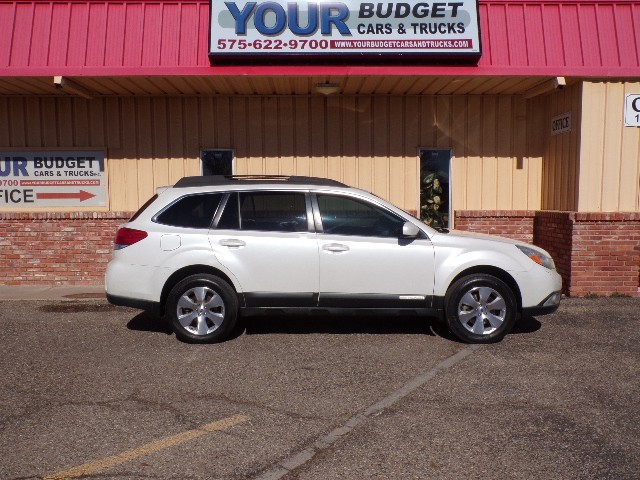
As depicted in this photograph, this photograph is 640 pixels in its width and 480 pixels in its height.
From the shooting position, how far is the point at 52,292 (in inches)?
399

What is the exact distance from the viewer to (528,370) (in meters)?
5.89

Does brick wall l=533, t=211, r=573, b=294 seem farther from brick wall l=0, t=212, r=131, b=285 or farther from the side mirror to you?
brick wall l=0, t=212, r=131, b=285

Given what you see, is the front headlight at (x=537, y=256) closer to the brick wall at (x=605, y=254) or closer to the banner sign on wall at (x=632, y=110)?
the brick wall at (x=605, y=254)

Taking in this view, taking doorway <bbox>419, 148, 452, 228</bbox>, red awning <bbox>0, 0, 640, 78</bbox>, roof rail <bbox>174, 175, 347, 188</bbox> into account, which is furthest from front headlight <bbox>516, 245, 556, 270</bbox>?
doorway <bbox>419, 148, 452, 228</bbox>

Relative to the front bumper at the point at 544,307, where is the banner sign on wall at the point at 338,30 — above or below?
above

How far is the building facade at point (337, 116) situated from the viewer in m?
9.23

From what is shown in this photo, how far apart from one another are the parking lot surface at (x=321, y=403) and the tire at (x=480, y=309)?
167mm

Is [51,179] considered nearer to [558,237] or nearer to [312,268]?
[312,268]

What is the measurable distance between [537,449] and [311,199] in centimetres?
375

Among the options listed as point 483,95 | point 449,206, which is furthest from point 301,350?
point 483,95

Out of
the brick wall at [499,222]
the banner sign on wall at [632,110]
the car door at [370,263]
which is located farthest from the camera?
the brick wall at [499,222]

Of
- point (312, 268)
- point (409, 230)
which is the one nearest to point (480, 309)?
point (409, 230)

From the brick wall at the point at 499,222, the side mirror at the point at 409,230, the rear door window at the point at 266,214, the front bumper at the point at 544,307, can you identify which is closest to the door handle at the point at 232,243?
the rear door window at the point at 266,214

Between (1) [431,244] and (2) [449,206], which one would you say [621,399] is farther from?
(2) [449,206]
